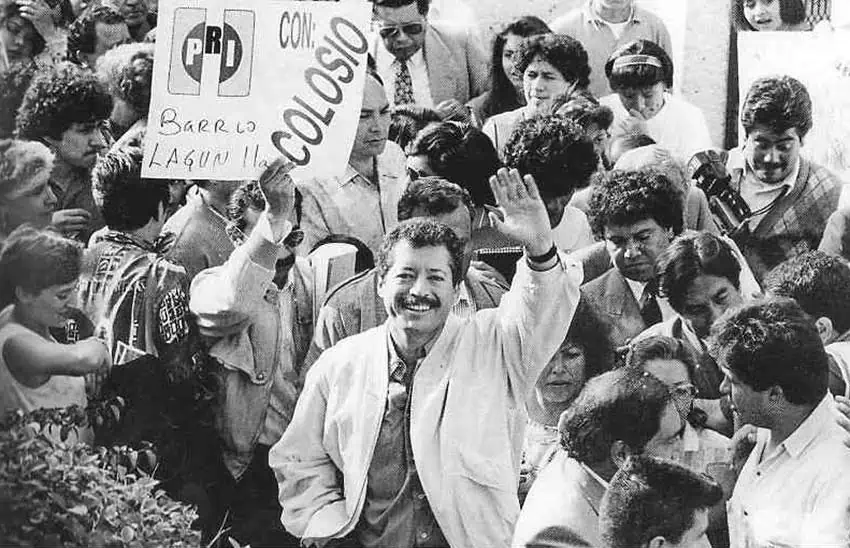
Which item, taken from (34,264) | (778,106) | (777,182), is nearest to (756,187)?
(777,182)

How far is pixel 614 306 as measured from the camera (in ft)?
16.5

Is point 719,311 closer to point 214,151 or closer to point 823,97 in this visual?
point 823,97

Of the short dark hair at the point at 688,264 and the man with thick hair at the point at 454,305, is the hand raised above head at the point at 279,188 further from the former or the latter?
the short dark hair at the point at 688,264

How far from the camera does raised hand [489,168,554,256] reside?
15.2 ft

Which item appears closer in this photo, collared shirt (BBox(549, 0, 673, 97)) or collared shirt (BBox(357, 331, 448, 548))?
collared shirt (BBox(357, 331, 448, 548))

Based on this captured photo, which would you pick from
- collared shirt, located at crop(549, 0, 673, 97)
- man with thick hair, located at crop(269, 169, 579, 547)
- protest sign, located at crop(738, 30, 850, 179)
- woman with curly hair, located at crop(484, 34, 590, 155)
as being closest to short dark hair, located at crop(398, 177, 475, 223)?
man with thick hair, located at crop(269, 169, 579, 547)

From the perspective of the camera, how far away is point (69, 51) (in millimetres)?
5113

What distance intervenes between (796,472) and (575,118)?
4.14 feet

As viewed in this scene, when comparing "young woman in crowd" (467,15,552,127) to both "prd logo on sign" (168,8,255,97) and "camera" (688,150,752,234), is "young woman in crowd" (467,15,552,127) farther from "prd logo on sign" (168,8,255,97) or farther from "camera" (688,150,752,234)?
"prd logo on sign" (168,8,255,97)

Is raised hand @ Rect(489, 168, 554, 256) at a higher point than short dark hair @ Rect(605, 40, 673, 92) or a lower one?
lower

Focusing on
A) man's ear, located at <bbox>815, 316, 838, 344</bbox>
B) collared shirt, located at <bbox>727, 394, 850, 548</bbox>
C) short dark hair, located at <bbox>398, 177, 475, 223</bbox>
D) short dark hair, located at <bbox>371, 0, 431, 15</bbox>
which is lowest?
collared shirt, located at <bbox>727, 394, 850, 548</bbox>

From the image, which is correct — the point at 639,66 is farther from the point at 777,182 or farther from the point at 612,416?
the point at 612,416

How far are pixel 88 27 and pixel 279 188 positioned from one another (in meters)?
0.80

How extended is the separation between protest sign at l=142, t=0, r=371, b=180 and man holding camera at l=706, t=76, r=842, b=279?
1.23 metres
